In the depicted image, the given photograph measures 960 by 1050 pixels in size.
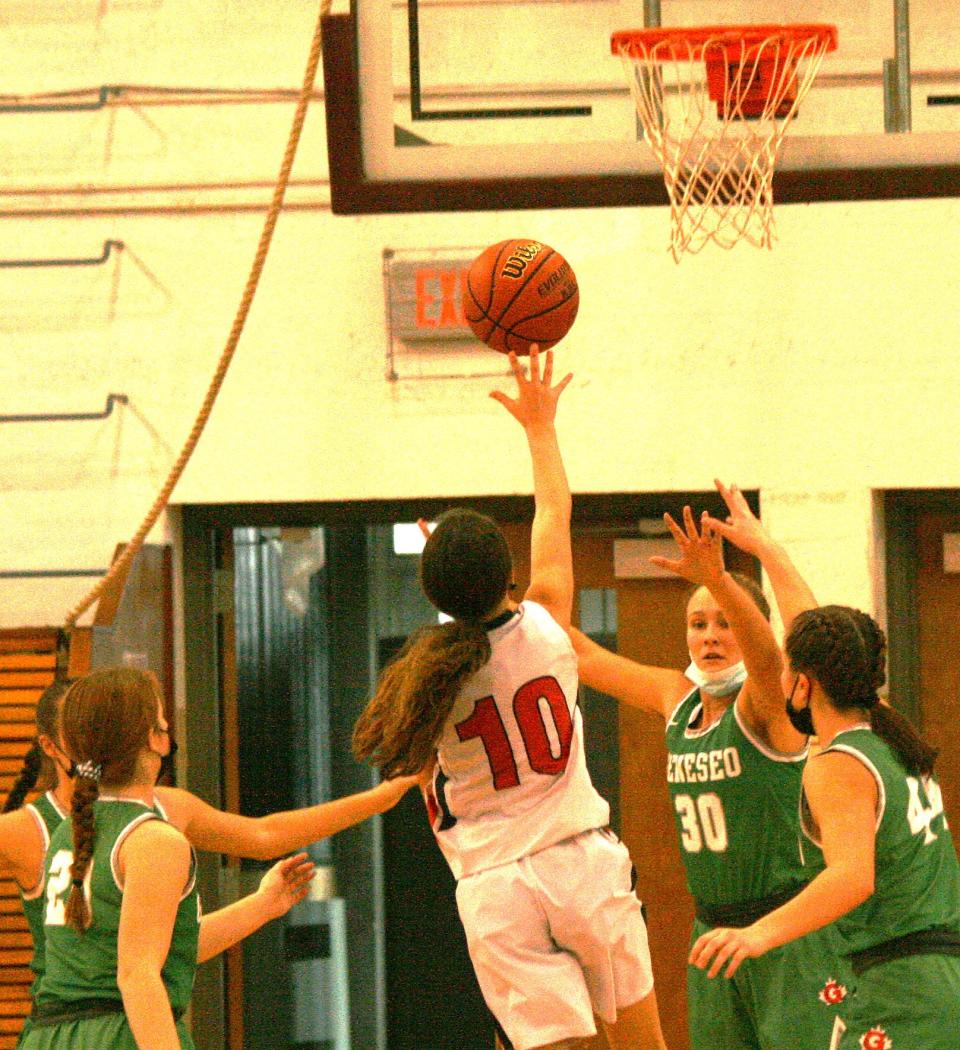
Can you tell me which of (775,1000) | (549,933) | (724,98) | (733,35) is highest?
(733,35)

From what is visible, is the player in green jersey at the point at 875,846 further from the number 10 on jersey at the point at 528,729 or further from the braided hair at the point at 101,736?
the braided hair at the point at 101,736

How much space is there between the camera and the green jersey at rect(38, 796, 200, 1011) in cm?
317

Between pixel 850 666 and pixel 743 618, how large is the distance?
538 millimetres

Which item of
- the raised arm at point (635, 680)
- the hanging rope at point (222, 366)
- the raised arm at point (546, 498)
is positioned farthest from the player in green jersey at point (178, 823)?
the hanging rope at point (222, 366)

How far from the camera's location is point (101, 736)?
128 inches

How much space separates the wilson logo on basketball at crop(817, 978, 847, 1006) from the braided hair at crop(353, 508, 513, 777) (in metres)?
1.48

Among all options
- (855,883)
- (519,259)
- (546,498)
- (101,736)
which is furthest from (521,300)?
(855,883)

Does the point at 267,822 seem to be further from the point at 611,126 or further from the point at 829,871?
the point at 611,126

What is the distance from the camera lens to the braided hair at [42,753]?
406 cm

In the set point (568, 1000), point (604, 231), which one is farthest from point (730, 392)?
point (568, 1000)

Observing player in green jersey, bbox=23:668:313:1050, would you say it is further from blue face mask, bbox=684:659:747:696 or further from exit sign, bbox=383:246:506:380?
exit sign, bbox=383:246:506:380

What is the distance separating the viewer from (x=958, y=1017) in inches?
128

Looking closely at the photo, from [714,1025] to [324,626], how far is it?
159 inches

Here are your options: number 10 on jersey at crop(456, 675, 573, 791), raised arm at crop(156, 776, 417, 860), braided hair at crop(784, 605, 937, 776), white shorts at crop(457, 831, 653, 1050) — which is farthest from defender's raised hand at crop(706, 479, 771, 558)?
raised arm at crop(156, 776, 417, 860)
